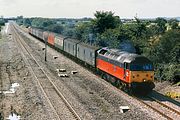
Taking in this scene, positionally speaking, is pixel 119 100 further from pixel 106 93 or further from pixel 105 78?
pixel 105 78

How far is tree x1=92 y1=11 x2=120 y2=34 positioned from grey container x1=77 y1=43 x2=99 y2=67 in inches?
1175

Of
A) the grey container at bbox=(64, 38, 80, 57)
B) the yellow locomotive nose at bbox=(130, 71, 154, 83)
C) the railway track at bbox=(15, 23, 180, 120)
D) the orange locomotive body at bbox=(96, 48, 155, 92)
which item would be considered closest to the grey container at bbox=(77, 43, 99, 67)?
the grey container at bbox=(64, 38, 80, 57)

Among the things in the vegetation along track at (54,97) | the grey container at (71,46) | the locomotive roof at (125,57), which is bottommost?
the vegetation along track at (54,97)

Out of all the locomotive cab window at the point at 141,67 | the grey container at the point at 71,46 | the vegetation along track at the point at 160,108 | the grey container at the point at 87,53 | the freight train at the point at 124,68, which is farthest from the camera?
the grey container at the point at 71,46

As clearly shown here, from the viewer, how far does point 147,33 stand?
229 ft

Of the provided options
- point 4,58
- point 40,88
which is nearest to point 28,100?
point 40,88

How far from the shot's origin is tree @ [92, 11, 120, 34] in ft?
260

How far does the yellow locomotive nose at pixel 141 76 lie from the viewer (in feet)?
94.7

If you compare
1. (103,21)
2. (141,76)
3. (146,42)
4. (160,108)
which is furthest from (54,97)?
(103,21)

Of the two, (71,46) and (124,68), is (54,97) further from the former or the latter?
(71,46)

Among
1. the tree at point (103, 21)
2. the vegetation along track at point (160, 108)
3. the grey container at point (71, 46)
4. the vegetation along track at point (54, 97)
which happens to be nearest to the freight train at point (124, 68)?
the vegetation along track at point (160, 108)

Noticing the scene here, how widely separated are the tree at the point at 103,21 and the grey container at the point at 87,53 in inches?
1175

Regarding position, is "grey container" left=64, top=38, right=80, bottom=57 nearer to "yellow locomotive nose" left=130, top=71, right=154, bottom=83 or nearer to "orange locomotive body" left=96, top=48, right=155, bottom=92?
"orange locomotive body" left=96, top=48, right=155, bottom=92

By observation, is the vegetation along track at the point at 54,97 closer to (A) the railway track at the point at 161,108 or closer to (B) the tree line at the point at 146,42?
(A) the railway track at the point at 161,108
